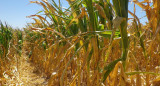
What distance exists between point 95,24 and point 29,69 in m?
2.29

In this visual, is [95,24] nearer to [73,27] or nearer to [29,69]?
[73,27]

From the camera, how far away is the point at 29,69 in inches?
109

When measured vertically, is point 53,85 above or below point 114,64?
A: below

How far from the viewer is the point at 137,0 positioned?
38.0 inches

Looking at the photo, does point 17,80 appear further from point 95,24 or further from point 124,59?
point 124,59

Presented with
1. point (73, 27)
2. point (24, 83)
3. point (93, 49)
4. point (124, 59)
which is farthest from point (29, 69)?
point (124, 59)

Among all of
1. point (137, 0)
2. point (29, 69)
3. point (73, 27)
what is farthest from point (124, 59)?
point (29, 69)

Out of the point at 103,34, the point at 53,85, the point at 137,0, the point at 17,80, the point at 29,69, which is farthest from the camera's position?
the point at 29,69

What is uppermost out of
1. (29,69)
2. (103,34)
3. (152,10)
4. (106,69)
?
(152,10)

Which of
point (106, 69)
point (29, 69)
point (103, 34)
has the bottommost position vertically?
point (29, 69)

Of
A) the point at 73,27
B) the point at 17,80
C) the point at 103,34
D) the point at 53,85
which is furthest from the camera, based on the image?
the point at 17,80

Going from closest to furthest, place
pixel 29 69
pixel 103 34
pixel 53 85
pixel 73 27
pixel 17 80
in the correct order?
1. pixel 103 34
2. pixel 73 27
3. pixel 53 85
4. pixel 17 80
5. pixel 29 69

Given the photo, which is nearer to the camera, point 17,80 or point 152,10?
point 152,10

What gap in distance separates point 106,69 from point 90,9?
0.30 metres
